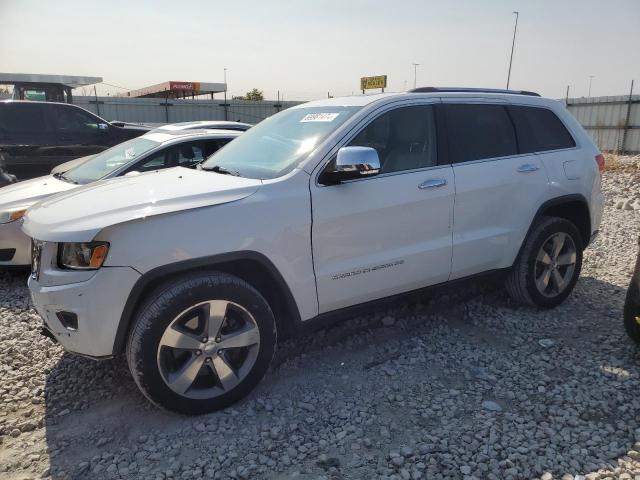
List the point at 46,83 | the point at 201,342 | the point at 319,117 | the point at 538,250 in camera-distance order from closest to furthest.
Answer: the point at 201,342, the point at 319,117, the point at 538,250, the point at 46,83

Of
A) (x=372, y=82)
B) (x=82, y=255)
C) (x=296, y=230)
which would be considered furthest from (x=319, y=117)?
(x=372, y=82)

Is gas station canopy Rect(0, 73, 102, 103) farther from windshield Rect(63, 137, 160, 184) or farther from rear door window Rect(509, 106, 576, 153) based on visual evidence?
rear door window Rect(509, 106, 576, 153)

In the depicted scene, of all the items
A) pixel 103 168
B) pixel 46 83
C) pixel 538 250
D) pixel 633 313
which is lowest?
pixel 633 313

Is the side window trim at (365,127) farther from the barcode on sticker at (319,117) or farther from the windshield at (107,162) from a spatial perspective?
the windshield at (107,162)

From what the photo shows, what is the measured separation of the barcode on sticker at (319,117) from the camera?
352 cm

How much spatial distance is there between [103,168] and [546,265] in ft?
14.8

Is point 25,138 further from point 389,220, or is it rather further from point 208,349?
point 389,220

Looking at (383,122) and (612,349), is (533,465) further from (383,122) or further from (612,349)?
(383,122)

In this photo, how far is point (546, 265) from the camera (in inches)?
170

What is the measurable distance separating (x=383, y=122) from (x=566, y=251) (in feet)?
6.95

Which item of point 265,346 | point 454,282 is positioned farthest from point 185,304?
point 454,282

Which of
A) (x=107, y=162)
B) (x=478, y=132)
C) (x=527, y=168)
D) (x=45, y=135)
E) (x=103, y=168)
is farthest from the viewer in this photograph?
(x=45, y=135)

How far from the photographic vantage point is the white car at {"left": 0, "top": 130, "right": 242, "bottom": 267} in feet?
15.6

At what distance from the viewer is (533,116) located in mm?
4273
